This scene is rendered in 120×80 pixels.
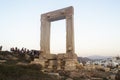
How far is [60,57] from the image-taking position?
64.4 feet

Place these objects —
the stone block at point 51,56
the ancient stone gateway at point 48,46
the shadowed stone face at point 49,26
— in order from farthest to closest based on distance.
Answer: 1. the stone block at point 51,56
2. the shadowed stone face at point 49,26
3. the ancient stone gateway at point 48,46

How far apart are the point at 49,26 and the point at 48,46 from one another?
6.96 ft

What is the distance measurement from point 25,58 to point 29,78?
13.0 meters

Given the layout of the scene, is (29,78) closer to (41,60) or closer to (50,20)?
(41,60)

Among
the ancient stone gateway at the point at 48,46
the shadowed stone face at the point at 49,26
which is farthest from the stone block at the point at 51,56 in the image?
the shadowed stone face at the point at 49,26

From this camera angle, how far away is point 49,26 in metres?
22.1

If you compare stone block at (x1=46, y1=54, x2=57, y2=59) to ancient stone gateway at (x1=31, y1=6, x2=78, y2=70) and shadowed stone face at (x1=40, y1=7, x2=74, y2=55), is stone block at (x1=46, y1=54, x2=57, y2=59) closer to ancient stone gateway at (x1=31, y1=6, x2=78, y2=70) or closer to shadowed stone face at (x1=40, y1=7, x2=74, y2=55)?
ancient stone gateway at (x1=31, y1=6, x2=78, y2=70)

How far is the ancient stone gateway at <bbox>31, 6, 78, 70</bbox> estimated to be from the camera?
741 inches

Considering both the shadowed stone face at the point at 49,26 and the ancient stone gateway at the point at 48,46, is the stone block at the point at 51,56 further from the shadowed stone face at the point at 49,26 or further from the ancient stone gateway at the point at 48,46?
the shadowed stone face at the point at 49,26

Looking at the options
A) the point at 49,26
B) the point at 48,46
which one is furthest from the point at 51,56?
the point at 49,26

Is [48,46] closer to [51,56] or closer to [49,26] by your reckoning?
[51,56]

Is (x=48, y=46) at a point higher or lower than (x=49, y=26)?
lower

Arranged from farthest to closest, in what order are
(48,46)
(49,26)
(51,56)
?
(49,26)
(48,46)
(51,56)

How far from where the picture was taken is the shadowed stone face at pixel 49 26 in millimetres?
19516
